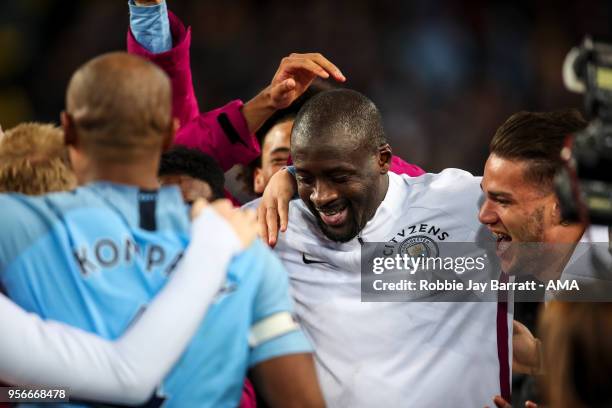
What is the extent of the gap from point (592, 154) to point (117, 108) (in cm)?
89

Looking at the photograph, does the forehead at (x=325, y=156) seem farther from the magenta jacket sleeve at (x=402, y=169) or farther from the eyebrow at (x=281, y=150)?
the eyebrow at (x=281, y=150)

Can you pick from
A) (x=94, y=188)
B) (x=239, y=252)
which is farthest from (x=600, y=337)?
(x=94, y=188)

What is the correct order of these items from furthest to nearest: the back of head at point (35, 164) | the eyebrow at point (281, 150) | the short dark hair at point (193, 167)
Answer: the eyebrow at point (281, 150), the short dark hair at point (193, 167), the back of head at point (35, 164)

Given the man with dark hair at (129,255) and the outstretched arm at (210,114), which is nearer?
the man with dark hair at (129,255)

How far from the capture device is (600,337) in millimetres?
1556

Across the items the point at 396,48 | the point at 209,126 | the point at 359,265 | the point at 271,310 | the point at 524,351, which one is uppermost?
the point at 396,48

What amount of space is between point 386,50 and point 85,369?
15.4 ft

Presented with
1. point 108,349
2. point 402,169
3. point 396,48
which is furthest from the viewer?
point 396,48

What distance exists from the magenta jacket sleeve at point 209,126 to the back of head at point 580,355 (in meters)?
1.64

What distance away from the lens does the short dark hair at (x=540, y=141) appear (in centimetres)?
274

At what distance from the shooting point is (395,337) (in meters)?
2.76

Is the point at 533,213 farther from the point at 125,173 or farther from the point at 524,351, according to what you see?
the point at 125,173

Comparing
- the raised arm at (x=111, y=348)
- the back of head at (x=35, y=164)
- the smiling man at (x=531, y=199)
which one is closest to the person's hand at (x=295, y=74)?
the smiling man at (x=531, y=199)

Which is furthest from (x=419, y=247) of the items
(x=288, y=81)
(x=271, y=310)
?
(x=271, y=310)
